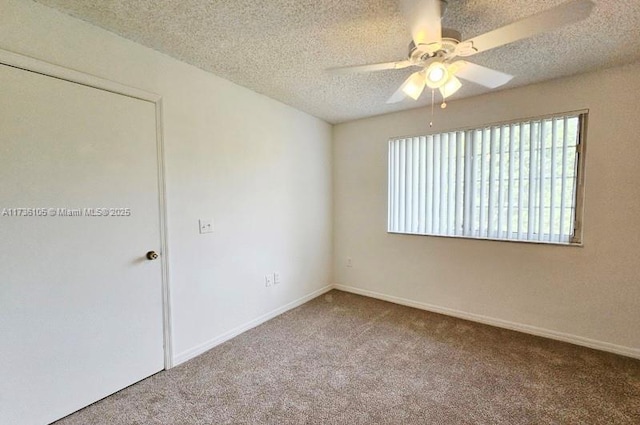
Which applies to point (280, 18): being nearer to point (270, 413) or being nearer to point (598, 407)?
point (270, 413)

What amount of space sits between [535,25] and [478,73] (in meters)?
0.50

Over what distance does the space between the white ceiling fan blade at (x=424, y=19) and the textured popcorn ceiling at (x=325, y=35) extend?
0.29m

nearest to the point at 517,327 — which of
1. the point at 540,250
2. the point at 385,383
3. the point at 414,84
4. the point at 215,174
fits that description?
the point at 540,250

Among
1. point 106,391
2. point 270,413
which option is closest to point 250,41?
point 270,413

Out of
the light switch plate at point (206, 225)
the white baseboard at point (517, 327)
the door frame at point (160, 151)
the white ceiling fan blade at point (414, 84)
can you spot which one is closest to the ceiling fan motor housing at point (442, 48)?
the white ceiling fan blade at point (414, 84)

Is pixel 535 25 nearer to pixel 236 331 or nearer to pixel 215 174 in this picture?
pixel 215 174

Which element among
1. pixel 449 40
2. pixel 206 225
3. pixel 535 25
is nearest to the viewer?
pixel 535 25

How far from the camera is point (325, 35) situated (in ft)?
5.95

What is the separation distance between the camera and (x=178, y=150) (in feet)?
7.22

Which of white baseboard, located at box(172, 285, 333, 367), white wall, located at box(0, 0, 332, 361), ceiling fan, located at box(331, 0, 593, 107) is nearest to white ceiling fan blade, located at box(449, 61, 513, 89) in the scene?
ceiling fan, located at box(331, 0, 593, 107)

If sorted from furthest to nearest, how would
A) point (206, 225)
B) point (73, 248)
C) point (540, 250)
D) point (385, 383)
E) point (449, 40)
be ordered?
point (540, 250)
point (206, 225)
point (385, 383)
point (73, 248)
point (449, 40)

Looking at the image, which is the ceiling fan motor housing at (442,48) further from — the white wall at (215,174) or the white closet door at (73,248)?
the white closet door at (73,248)

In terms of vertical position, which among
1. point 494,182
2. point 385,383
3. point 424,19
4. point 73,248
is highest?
point 424,19

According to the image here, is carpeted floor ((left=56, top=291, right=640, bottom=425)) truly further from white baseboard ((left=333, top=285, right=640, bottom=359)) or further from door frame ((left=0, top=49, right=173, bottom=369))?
door frame ((left=0, top=49, right=173, bottom=369))
